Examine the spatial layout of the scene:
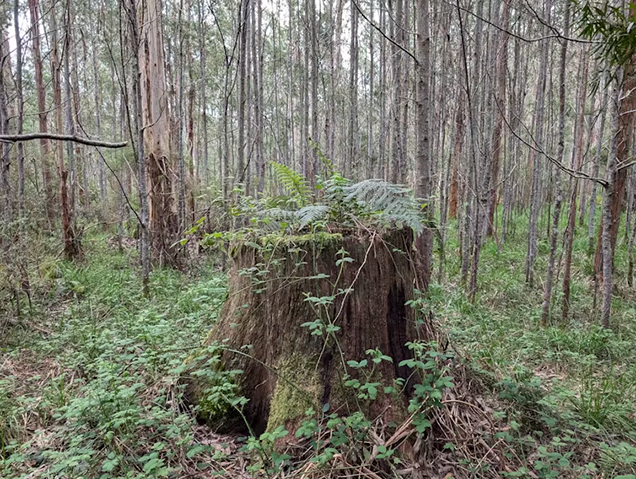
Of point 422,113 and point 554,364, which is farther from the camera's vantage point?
point 554,364

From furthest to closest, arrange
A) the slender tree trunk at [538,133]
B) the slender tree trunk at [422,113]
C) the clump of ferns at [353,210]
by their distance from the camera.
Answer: the slender tree trunk at [538,133]
the slender tree trunk at [422,113]
the clump of ferns at [353,210]

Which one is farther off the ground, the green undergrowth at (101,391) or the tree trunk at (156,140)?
the tree trunk at (156,140)

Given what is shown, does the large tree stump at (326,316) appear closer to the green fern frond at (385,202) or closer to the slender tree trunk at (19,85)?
the green fern frond at (385,202)

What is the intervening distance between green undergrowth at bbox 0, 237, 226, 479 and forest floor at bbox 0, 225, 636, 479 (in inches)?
0.4

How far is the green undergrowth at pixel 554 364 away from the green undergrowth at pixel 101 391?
1.75m

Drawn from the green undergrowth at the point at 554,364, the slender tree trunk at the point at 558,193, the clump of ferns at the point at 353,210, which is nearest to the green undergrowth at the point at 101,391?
the clump of ferns at the point at 353,210

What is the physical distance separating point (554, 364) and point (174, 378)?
3.24 meters

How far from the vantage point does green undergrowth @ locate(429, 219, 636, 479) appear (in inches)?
77.6

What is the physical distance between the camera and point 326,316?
6.81ft

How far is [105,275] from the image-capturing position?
18.4 ft

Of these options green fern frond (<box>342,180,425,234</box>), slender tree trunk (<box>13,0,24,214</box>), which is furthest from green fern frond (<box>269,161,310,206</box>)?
slender tree trunk (<box>13,0,24,214</box>)

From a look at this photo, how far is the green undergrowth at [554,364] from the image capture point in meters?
1.97

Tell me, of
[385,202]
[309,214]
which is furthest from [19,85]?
[385,202]

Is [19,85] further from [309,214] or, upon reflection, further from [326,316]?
[326,316]
